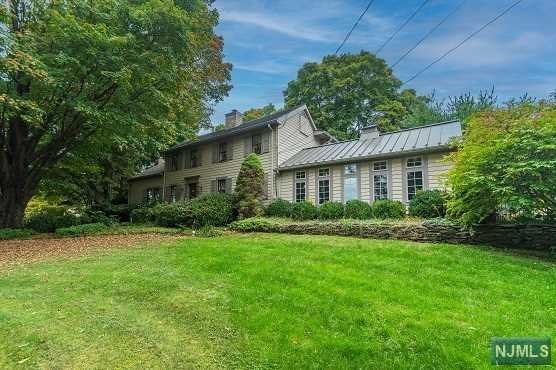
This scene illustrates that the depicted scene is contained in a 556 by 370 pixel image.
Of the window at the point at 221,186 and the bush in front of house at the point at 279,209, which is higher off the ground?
the window at the point at 221,186

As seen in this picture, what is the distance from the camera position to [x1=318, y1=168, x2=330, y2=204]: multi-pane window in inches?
626

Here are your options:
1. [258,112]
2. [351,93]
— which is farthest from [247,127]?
[258,112]

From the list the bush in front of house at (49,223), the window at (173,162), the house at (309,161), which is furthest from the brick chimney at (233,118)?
the bush in front of house at (49,223)

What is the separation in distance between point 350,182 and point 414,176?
2.79 meters

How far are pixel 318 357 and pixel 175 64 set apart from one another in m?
14.4

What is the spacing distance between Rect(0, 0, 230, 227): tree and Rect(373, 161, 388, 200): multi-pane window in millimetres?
9541

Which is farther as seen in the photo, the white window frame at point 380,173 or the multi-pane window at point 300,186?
the multi-pane window at point 300,186

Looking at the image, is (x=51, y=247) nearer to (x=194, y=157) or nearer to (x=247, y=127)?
(x=247, y=127)

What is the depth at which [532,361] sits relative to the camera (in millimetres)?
3453

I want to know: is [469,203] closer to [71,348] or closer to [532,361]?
[532,361]

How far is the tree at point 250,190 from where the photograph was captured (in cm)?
1533

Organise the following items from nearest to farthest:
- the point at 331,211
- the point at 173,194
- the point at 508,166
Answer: the point at 508,166 → the point at 331,211 → the point at 173,194

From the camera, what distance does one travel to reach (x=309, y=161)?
1667 cm

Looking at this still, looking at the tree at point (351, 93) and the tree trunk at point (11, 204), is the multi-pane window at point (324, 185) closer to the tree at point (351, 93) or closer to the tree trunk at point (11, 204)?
the tree trunk at point (11, 204)
